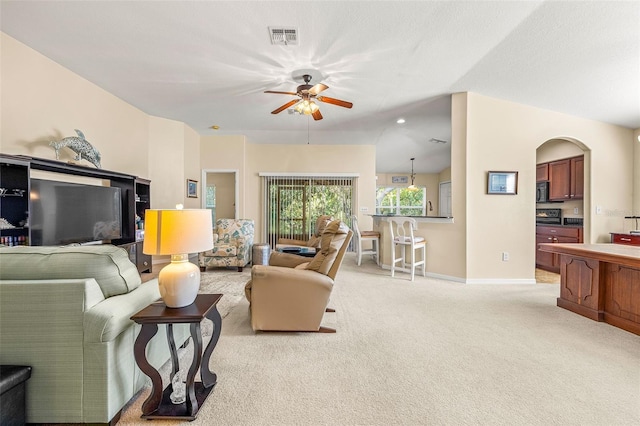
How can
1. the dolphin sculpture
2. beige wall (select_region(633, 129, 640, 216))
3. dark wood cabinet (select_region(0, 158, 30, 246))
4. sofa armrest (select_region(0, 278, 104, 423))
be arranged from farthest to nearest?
beige wall (select_region(633, 129, 640, 216)) < the dolphin sculpture < dark wood cabinet (select_region(0, 158, 30, 246)) < sofa armrest (select_region(0, 278, 104, 423))

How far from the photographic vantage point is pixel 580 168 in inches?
187

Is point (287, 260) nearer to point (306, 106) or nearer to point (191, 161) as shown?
point (306, 106)

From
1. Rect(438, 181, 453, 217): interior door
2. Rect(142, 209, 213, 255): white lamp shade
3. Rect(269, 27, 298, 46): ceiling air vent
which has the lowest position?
Rect(142, 209, 213, 255): white lamp shade

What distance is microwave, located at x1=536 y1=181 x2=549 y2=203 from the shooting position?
5422 millimetres

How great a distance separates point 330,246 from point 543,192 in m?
5.23

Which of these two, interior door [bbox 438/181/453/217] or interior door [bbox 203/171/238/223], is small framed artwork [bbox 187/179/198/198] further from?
interior door [bbox 438/181/453/217]

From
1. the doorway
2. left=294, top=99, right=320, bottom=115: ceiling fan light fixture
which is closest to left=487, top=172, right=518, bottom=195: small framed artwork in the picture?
left=294, top=99, right=320, bottom=115: ceiling fan light fixture

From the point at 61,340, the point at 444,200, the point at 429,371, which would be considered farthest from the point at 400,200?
the point at 61,340

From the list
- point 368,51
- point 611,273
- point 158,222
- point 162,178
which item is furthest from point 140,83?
point 611,273

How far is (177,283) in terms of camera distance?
1534mm

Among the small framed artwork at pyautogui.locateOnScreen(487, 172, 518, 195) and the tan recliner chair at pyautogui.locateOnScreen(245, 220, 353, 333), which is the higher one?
the small framed artwork at pyautogui.locateOnScreen(487, 172, 518, 195)

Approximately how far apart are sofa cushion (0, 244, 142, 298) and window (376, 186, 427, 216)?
879 cm

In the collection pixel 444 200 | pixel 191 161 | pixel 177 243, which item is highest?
pixel 191 161

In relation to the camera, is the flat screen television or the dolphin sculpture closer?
the flat screen television
